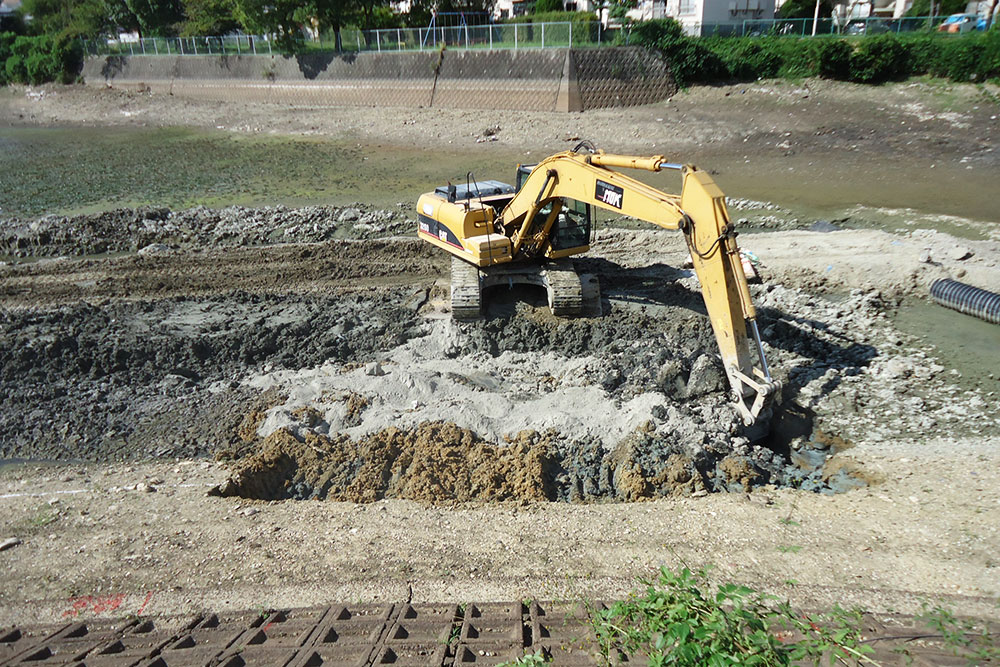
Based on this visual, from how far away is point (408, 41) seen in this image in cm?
3528

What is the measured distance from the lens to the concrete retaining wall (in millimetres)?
29125

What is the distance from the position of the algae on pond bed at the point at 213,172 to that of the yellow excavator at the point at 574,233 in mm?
8537

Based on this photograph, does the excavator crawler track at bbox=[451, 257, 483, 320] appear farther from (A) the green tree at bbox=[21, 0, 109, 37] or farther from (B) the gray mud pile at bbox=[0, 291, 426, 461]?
(A) the green tree at bbox=[21, 0, 109, 37]

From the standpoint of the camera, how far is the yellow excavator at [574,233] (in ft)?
28.1

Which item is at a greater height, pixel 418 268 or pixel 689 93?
pixel 689 93

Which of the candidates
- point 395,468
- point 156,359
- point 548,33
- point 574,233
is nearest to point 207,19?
point 548,33

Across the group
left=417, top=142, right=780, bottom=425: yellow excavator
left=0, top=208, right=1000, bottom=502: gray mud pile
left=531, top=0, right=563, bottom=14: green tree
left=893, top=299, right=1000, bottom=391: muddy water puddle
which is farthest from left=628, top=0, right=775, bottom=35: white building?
left=0, top=208, right=1000, bottom=502: gray mud pile

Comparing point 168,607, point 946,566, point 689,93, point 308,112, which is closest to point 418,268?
point 168,607

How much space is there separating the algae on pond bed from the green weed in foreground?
652 inches

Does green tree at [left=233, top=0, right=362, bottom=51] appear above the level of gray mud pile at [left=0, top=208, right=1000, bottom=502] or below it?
above

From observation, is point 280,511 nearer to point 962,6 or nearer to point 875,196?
point 875,196

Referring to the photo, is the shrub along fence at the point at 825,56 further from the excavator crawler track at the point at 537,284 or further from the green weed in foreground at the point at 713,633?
the green weed in foreground at the point at 713,633

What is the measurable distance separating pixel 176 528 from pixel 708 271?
271 inches

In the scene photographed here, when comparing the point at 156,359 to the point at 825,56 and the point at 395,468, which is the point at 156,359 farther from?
the point at 825,56
